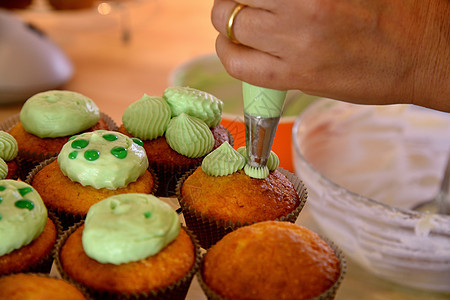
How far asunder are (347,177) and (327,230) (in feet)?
1.54

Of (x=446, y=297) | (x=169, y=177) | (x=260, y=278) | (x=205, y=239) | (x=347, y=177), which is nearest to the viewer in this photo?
(x=260, y=278)

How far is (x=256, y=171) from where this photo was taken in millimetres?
934

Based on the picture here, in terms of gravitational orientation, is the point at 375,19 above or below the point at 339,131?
above

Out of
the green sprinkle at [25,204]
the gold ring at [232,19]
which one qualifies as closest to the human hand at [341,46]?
the gold ring at [232,19]

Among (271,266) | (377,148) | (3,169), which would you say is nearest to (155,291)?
(271,266)

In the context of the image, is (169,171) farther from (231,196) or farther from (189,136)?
(231,196)

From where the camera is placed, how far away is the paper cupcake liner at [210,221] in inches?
36.0

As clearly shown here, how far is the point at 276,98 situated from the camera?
2.59 ft

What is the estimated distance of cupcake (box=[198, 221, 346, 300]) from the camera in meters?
0.71

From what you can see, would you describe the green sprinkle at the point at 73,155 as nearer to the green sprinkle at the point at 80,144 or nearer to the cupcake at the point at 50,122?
the green sprinkle at the point at 80,144

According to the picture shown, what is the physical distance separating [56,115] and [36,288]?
1.58 ft

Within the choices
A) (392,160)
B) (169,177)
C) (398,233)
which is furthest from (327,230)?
(392,160)

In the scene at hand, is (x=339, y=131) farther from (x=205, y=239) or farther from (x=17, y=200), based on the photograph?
(x=17, y=200)

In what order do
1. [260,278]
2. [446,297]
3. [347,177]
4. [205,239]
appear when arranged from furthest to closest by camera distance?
1. [347,177]
2. [446,297]
3. [205,239]
4. [260,278]
